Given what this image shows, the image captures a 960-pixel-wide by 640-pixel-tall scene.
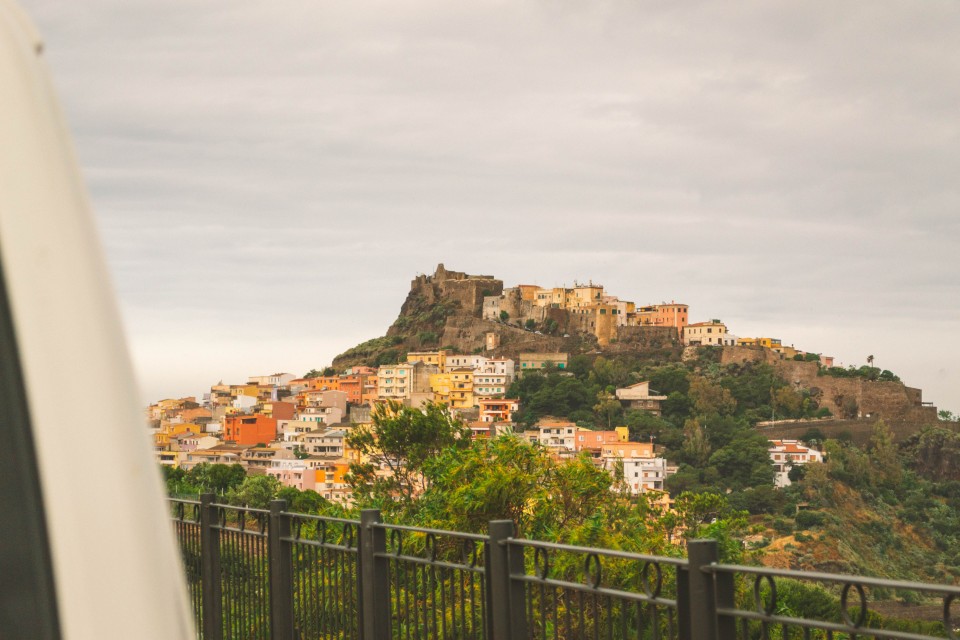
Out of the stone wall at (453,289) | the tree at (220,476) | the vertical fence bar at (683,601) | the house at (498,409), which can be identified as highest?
the vertical fence bar at (683,601)

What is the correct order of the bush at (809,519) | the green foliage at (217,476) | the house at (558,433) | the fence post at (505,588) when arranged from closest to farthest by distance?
the fence post at (505,588)
the green foliage at (217,476)
the bush at (809,519)
the house at (558,433)

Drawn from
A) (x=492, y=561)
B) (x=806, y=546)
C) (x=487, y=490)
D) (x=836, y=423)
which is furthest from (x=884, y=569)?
(x=492, y=561)

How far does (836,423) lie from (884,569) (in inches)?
1492

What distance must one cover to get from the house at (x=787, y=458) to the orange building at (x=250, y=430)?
152 ft

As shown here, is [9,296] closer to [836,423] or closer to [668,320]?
[836,423]

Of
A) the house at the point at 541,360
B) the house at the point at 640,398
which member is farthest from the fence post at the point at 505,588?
the house at the point at 541,360

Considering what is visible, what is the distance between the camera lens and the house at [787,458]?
231ft

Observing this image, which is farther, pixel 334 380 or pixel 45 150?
pixel 334 380

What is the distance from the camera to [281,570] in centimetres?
472

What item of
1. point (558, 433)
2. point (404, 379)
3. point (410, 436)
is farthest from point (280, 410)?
point (410, 436)

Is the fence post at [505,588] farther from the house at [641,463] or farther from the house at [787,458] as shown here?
the house at [787,458]

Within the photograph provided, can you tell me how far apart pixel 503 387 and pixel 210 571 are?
10263 centimetres

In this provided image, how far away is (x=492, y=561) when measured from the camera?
338cm

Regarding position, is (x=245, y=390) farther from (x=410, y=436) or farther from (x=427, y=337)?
(x=410, y=436)
